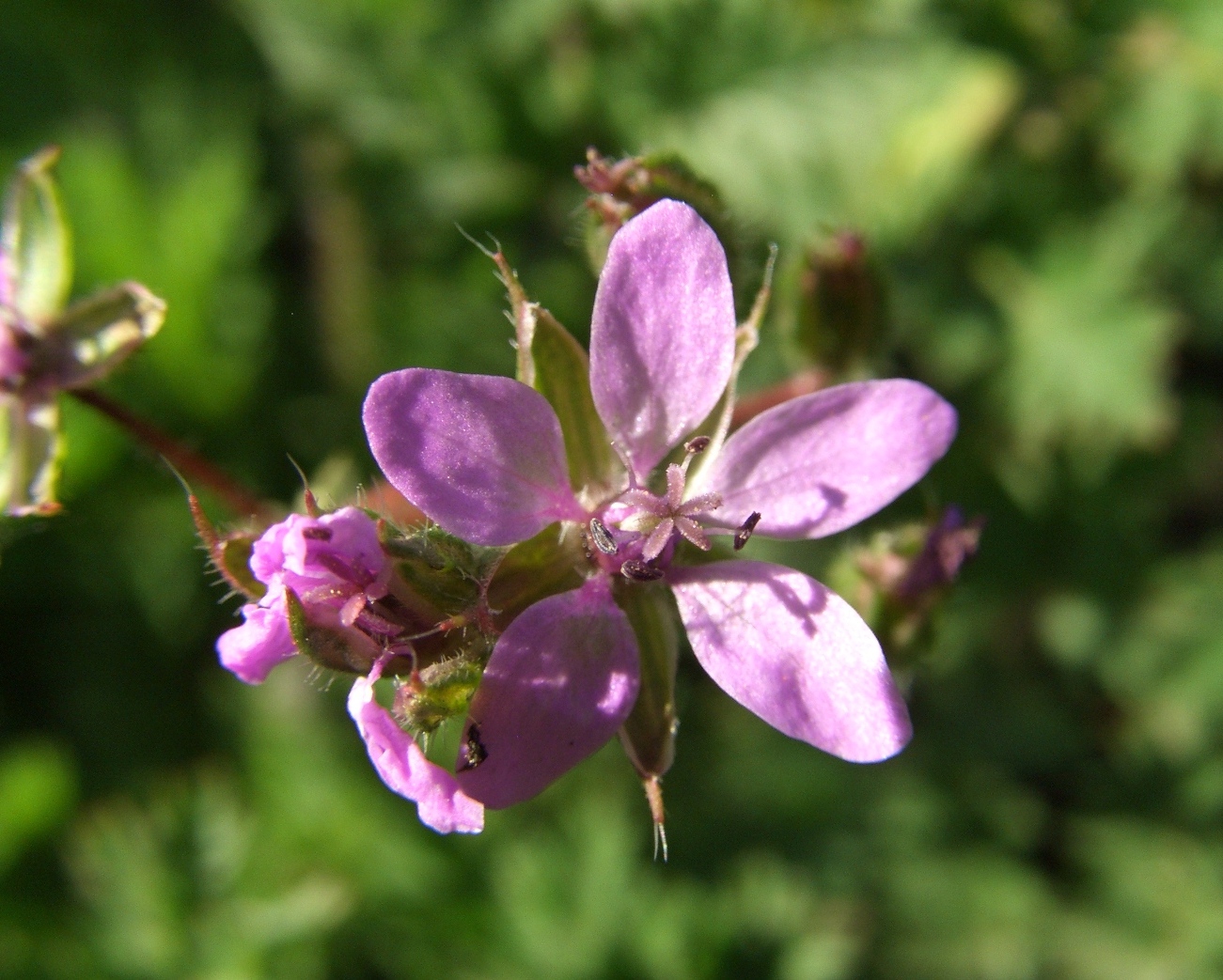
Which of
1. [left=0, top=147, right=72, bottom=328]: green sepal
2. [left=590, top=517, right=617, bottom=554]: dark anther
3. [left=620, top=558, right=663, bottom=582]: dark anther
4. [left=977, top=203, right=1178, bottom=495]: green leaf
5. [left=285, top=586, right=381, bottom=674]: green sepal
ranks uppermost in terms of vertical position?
[left=0, top=147, right=72, bottom=328]: green sepal

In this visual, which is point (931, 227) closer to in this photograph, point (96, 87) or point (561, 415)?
point (561, 415)

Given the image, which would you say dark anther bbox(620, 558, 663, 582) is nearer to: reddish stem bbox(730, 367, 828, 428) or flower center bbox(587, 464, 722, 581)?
flower center bbox(587, 464, 722, 581)

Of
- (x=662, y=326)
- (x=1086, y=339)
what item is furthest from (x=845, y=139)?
(x=662, y=326)

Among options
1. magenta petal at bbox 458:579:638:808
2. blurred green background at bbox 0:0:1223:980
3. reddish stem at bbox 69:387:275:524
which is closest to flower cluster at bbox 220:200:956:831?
magenta petal at bbox 458:579:638:808

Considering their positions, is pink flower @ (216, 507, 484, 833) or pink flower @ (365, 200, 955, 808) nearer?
pink flower @ (216, 507, 484, 833)

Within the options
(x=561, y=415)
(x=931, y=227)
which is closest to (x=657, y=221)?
(x=561, y=415)

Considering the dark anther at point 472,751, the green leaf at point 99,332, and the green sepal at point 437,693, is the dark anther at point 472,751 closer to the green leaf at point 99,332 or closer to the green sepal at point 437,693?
the green sepal at point 437,693
